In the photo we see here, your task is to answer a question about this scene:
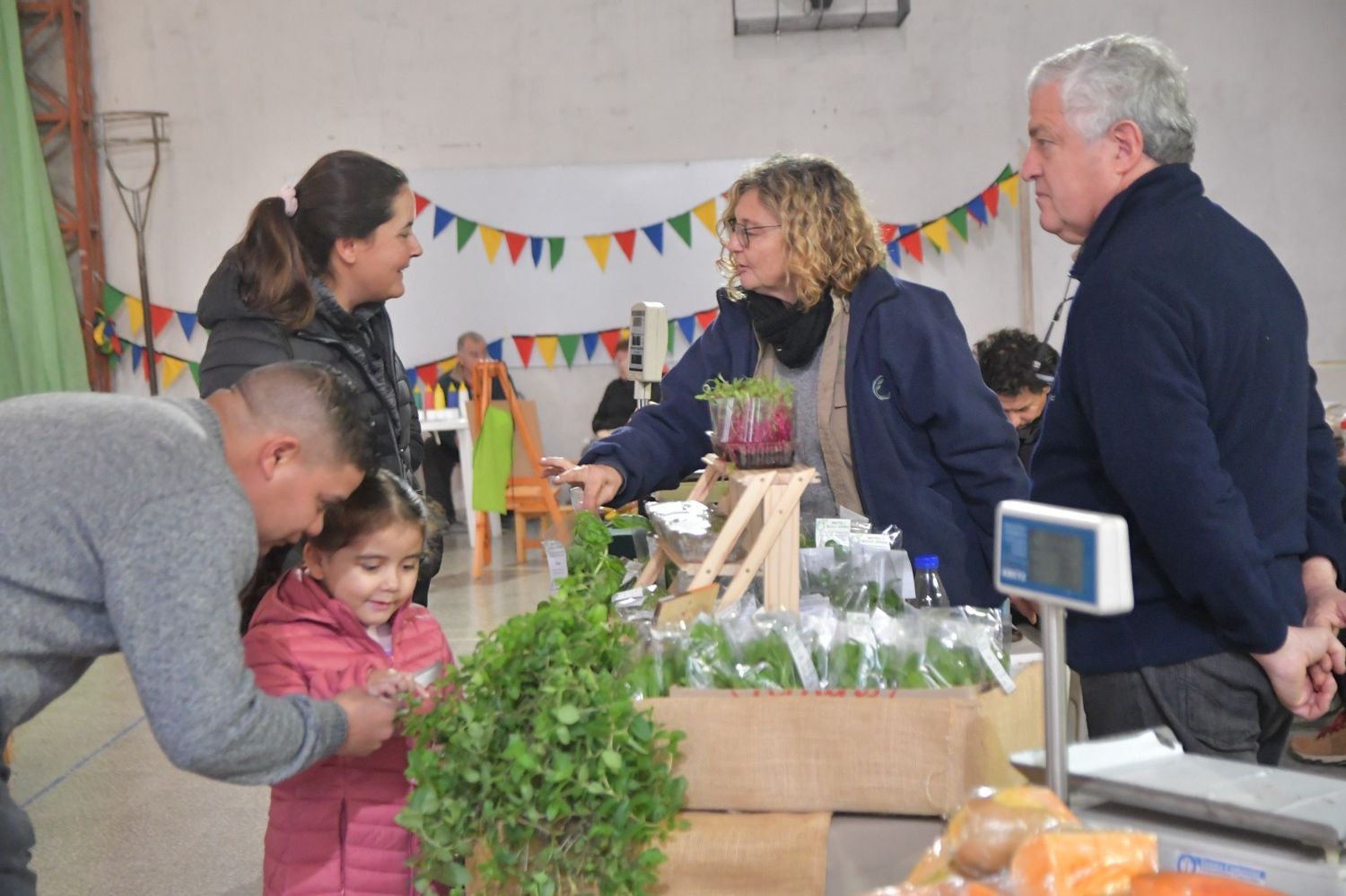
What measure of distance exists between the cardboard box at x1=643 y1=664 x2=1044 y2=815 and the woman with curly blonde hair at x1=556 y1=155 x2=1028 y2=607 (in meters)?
0.83

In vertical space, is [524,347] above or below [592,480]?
below

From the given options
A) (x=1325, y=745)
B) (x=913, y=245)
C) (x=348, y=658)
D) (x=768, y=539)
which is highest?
(x=913, y=245)

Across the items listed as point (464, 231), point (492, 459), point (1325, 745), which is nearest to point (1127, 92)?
point (1325, 745)

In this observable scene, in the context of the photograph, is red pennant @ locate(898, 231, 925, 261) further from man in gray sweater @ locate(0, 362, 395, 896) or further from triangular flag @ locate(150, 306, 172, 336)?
man in gray sweater @ locate(0, 362, 395, 896)

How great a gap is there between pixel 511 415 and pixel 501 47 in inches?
130

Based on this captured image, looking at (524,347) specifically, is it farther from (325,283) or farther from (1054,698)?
(1054,698)

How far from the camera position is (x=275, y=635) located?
75.3 inches

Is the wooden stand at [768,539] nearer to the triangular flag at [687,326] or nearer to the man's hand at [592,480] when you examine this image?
the man's hand at [592,480]

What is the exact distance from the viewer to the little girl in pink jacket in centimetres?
186

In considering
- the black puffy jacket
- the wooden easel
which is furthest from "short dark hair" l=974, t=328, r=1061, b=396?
the wooden easel

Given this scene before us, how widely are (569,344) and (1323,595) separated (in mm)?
7761

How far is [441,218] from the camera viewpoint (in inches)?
361

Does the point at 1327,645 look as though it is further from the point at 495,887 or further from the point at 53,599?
the point at 53,599

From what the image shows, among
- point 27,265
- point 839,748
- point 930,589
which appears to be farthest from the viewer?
point 27,265
